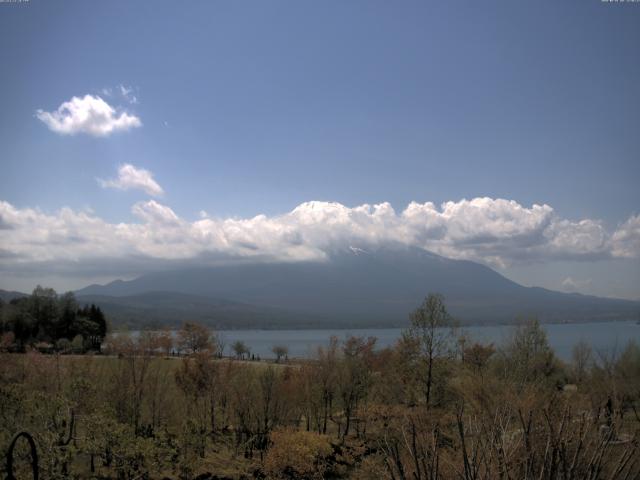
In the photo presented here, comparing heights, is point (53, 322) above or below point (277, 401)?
above

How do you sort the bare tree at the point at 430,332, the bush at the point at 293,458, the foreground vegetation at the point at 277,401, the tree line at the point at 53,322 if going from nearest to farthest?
the foreground vegetation at the point at 277,401
the bush at the point at 293,458
the bare tree at the point at 430,332
the tree line at the point at 53,322

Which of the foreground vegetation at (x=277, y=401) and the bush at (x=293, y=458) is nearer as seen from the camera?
the foreground vegetation at (x=277, y=401)

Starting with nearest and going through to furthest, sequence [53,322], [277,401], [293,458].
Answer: [293,458] < [277,401] < [53,322]

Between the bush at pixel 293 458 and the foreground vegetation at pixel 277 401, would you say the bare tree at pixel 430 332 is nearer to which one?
the foreground vegetation at pixel 277 401

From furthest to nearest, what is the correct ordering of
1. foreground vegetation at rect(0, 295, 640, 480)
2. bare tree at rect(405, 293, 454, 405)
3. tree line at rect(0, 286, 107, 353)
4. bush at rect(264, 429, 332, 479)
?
1. tree line at rect(0, 286, 107, 353)
2. bare tree at rect(405, 293, 454, 405)
3. bush at rect(264, 429, 332, 479)
4. foreground vegetation at rect(0, 295, 640, 480)

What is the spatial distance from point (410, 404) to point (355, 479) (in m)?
12.2

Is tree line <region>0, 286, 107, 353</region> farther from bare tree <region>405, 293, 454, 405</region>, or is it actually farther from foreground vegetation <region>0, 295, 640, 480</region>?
bare tree <region>405, 293, 454, 405</region>

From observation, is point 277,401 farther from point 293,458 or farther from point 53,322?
point 53,322

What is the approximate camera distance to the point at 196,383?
40688 mm

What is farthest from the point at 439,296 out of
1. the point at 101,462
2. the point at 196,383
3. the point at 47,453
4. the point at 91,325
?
the point at 91,325

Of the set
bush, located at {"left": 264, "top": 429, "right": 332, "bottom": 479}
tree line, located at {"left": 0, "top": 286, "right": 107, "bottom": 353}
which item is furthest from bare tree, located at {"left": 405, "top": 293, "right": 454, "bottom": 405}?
tree line, located at {"left": 0, "top": 286, "right": 107, "bottom": 353}

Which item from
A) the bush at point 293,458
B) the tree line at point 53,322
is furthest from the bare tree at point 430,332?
the tree line at point 53,322

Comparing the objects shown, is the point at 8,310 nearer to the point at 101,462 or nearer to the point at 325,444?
the point at 101,462

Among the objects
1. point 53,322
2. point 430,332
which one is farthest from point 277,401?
point 53,322
